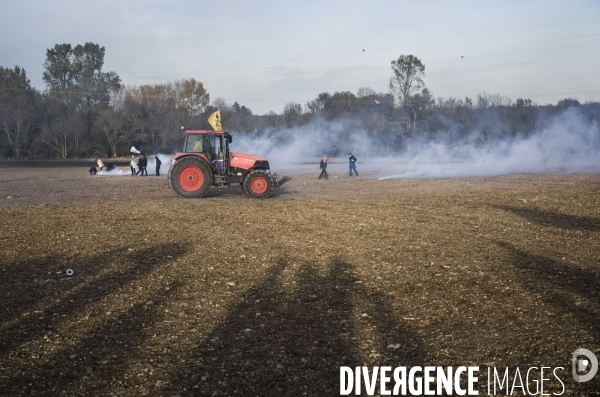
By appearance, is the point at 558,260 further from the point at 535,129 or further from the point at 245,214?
the point at 535,129

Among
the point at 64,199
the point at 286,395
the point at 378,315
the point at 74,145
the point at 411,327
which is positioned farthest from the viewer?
the point at 74,145

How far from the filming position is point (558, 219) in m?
13.7

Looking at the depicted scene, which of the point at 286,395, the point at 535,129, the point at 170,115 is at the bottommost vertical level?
the point at 286,395

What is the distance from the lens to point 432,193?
2062 centimetres

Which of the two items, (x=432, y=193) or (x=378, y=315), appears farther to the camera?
(x=432, y=193)

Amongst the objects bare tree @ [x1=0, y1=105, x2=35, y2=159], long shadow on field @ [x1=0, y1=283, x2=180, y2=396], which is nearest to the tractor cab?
long shadow on field @ [x1=0, y1=283, x2=180, y2=396]

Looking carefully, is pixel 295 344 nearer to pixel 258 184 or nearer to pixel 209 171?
pixel 258 184

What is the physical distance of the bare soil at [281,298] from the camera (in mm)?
5027

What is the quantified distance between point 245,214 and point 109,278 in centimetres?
712

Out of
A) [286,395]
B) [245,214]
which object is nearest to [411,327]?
[286,395]

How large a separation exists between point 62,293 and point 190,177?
1241 centimetres

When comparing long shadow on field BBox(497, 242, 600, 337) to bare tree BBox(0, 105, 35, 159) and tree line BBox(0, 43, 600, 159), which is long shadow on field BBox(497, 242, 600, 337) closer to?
tree line BBox(0, 43, 600, 159)

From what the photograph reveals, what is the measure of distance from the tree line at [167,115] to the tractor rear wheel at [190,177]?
95.8ft

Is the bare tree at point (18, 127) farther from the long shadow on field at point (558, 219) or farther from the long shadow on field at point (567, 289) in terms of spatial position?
the long shadow on field at point (567, 289)
